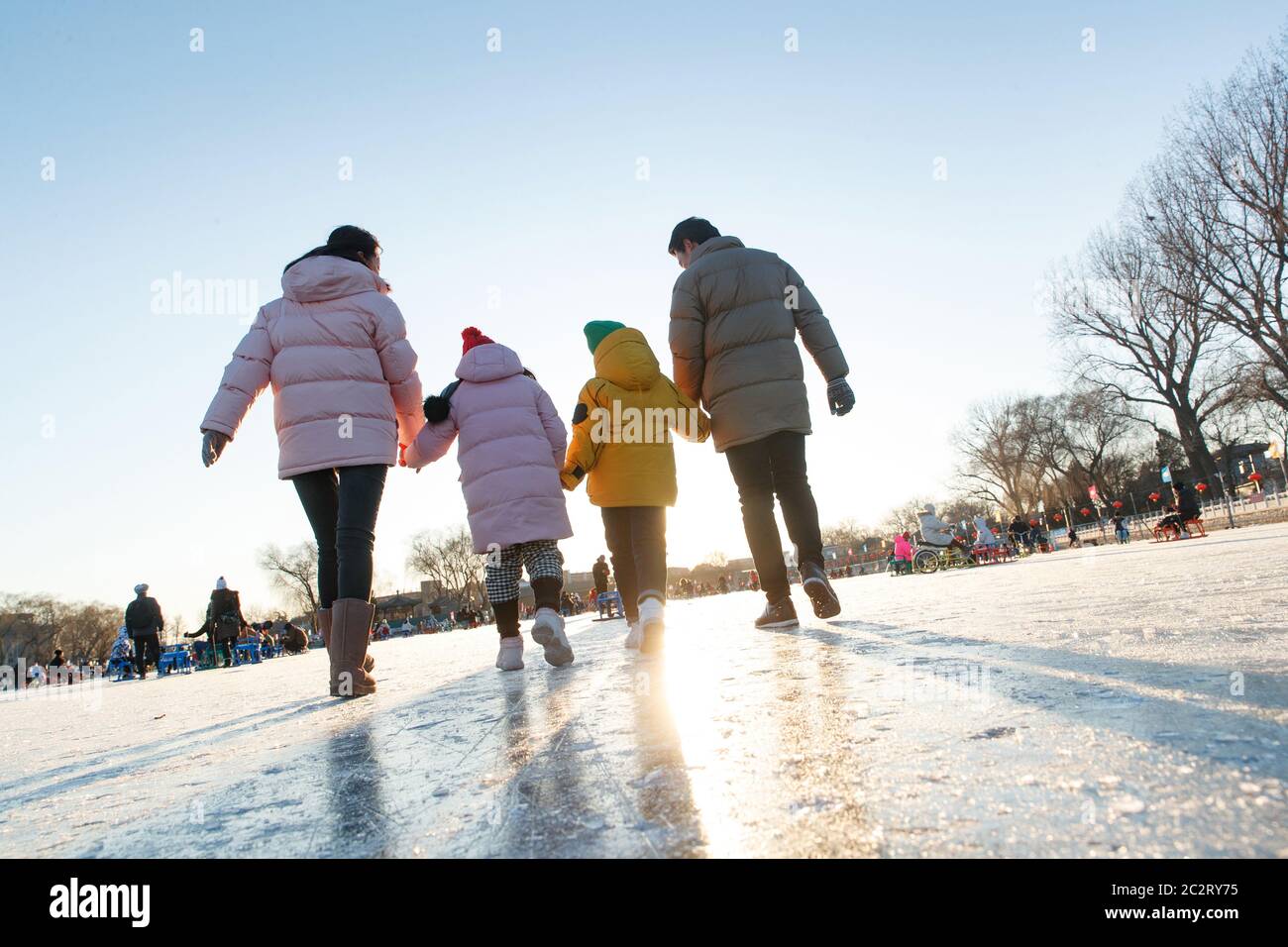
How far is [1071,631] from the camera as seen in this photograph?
1.87 meters

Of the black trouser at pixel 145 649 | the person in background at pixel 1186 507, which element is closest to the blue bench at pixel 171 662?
the black trouser at pixel 145 649

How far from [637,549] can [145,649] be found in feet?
45.8

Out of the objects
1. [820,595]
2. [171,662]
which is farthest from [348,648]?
[171,662]

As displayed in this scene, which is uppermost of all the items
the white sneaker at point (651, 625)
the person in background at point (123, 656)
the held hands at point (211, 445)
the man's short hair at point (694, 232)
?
the man's short hair at point (694, 232)

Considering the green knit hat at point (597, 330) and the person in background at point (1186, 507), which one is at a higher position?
the green knit hat at point (597, 330)

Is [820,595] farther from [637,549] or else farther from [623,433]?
[623,433]

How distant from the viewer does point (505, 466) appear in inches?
135

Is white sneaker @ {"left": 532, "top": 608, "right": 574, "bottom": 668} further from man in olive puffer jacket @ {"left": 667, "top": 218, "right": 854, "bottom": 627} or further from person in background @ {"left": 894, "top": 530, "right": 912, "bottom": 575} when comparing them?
person in background @ {"left": 894, "top": 530, "right": 912, "bottom": 575}

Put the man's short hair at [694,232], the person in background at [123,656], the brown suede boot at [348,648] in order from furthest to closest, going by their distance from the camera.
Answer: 1. the person in background at [123,656]
2. the man's short hair at [694,232]
3. the brown suede boot at [348,648]

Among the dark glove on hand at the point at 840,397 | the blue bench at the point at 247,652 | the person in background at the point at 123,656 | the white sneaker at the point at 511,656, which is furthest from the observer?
the blue bench at the point at 247,652

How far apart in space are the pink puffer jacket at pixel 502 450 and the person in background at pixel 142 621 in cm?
1121

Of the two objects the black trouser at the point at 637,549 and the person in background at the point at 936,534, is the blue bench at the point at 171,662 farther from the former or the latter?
the person in background at the point at 936,534

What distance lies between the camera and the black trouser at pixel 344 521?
2.90m
